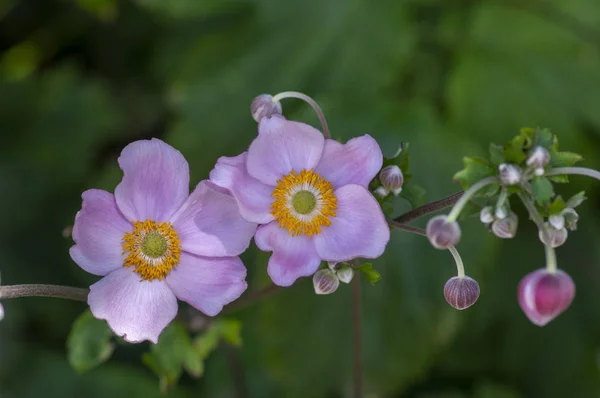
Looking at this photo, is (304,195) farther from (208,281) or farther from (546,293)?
(546,293)

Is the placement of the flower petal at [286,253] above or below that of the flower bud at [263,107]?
below

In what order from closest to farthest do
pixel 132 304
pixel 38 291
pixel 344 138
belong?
pixel 38 291
pixel 132 304
pixel 344 138

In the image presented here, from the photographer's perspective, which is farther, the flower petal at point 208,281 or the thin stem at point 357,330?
the thin stem at point 357,330

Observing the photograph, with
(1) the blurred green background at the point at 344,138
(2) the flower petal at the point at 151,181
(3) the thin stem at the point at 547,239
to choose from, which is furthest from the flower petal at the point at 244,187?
(1) the blurred green background at the point at 344,138

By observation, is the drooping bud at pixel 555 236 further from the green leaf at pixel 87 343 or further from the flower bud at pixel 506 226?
the green leaf at pixel 87 343

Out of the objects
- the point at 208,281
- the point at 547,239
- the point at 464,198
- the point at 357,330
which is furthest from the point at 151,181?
the point at 547,239
